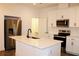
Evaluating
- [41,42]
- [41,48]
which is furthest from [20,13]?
[41,48]

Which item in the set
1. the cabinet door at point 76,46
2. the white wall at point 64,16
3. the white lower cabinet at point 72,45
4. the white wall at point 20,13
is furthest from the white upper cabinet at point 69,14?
the white wall at point 20,13

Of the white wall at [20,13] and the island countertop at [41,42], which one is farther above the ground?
the white wall at [20,13]

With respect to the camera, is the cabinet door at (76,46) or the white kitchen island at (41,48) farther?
the cabinet door at (76,46)

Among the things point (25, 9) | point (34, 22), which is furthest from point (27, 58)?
point (34, 22)

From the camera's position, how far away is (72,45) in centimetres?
510

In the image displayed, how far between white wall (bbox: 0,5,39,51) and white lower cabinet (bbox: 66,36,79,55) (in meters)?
2.68

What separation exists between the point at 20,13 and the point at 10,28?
1.11m

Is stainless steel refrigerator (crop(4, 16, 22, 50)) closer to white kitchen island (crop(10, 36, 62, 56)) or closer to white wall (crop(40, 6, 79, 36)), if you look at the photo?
white wall (crop(40, 6, 79, 36))

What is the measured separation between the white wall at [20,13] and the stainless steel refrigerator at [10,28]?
169 millimetres

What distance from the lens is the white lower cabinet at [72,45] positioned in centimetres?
494

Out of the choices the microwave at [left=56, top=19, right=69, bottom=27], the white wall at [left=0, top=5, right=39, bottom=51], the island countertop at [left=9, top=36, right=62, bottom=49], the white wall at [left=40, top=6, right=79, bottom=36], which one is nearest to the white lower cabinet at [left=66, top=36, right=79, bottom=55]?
the white wall at [left=40, top=6, right=79, bottom=36]

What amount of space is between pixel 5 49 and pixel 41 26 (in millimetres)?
2609

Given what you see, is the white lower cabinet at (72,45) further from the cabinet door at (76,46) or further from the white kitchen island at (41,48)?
the white kitchen island at (41,48)

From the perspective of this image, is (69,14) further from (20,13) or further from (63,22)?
(20,13)
